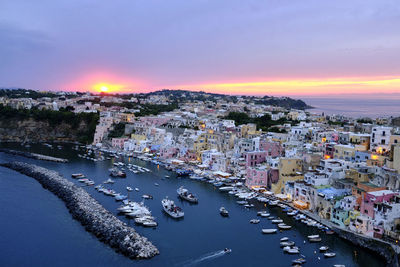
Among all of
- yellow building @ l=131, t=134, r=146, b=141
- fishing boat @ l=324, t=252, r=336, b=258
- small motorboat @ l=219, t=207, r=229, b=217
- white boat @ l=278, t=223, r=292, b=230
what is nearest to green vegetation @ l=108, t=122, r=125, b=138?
yellow building @ l=131, t=134, r=146, b=141

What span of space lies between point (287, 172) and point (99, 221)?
37.7 feet

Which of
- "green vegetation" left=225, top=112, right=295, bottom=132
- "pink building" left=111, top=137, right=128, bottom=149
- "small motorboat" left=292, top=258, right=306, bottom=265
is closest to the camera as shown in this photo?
"small motorboat" left=292, top=258, right=306, bottom=265

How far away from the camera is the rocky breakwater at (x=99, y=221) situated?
14.3 meters

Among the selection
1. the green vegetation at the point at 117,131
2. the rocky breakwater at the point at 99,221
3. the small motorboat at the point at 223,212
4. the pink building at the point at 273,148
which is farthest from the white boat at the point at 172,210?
the green vegetation at the point at 117,131

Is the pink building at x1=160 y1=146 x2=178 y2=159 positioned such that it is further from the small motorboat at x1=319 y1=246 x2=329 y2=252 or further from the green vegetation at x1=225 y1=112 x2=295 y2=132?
the small motorboat at x1=319 y1=246 x2=329 y2=252

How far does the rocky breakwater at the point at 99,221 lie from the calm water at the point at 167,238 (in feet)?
1.16

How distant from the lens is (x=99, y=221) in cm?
1680

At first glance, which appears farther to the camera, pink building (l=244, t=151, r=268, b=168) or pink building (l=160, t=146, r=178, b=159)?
pink building (l=160, t=146, r=178, b=159)

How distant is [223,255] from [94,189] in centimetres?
1142

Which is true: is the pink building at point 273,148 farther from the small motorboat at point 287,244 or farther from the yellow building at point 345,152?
the small motorboat at point 287,244

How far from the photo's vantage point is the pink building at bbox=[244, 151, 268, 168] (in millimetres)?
25855

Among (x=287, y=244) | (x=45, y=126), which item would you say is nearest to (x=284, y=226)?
(x=287, y=244)

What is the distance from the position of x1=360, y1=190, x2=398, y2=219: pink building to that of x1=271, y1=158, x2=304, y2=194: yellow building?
5992 mm

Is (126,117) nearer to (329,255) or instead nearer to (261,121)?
(261,121)
